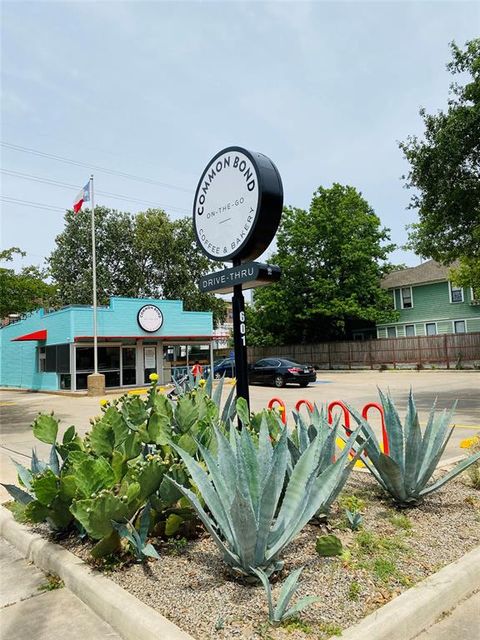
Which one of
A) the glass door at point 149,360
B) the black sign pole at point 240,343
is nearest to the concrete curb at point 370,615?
the black sign pole at point 240,343

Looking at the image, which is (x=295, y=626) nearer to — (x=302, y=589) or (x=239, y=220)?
(x=302, y=589)

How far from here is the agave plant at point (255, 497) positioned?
303 cm

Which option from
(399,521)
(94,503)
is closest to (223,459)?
(94,503)

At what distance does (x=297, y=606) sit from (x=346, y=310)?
33.0 m

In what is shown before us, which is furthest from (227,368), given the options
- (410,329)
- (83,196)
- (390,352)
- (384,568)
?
(384,568)

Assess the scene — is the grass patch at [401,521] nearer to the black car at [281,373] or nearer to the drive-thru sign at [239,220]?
the drive-thru sign at [239,220]

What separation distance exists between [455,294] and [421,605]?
116 ft

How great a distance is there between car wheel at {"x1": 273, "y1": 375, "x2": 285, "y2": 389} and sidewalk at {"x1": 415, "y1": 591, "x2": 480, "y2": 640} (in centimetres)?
1971

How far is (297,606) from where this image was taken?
8.63ft

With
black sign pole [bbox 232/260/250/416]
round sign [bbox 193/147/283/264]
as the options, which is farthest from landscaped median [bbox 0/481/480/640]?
round sign [bbox 193/147/283/264]

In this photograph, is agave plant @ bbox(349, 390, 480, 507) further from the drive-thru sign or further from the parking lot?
the parking lot

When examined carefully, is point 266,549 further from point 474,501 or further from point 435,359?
point 435,359

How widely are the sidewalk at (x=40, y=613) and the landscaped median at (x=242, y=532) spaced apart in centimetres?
9

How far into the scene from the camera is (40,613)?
3.20 m
